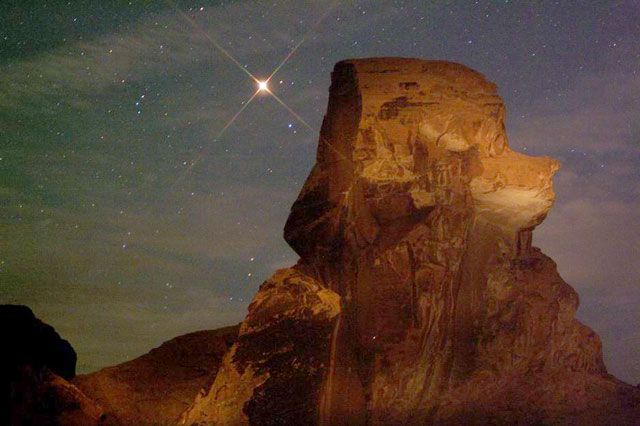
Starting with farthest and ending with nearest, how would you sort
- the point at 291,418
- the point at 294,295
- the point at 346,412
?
the point at 294,295 < the point at 346,412 < the point at 291,418

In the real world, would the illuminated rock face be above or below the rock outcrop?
above

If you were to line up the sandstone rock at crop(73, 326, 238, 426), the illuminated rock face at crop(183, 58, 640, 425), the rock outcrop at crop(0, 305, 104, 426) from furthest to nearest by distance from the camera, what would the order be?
the sandstone rock at crop(73, 326, 238, 426) → the illuminated rock face at crop(183, 58, 640, 425) → the rock outcrop at crop(0, 305, 104, 426)

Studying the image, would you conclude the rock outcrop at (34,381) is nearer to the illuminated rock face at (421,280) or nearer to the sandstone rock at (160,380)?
the sandstone rock at (160,380)

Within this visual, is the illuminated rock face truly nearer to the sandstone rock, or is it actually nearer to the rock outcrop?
the sandstone rock

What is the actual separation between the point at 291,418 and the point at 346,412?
1162 mm

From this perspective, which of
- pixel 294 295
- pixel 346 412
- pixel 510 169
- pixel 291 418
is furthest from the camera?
pixel 510 169

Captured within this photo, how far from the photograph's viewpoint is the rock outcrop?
11.6 m

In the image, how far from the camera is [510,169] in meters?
14.1

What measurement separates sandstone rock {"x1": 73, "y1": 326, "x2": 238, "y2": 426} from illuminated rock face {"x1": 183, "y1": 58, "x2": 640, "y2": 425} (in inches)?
66.4

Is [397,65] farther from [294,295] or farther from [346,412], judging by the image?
[346,412]

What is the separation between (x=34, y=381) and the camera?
12078 mm

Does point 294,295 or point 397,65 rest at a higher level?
point 397,65

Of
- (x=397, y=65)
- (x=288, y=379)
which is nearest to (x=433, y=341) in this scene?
(x=288, y=379)

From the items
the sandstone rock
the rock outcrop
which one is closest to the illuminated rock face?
the sandstone rock
